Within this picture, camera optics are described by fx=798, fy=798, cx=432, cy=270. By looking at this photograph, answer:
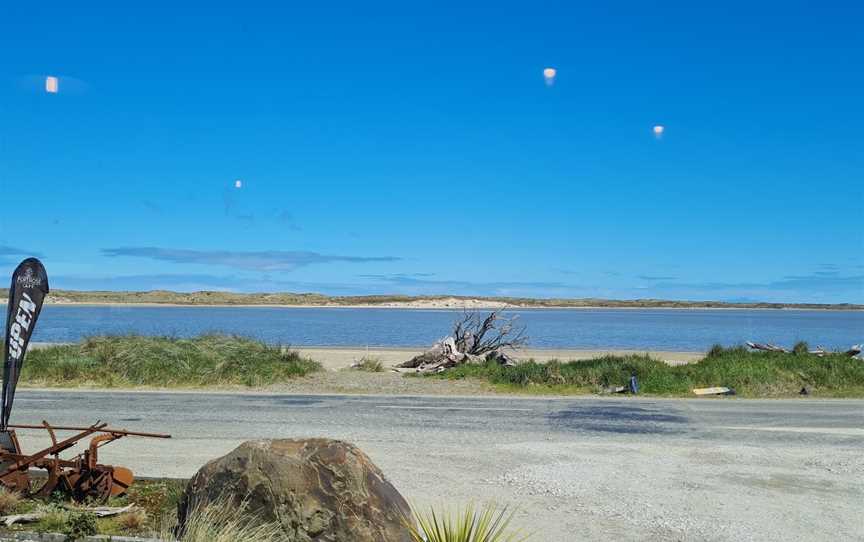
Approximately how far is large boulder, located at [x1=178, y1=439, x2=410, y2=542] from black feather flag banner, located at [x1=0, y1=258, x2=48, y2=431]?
2943 mm

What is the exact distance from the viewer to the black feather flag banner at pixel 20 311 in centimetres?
829

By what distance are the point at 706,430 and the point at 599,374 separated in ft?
24.4

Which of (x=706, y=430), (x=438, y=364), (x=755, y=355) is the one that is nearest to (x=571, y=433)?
(x=706, y=430)

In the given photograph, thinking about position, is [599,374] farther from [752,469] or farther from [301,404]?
[752,469]

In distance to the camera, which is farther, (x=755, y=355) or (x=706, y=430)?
(x=755, y=355)

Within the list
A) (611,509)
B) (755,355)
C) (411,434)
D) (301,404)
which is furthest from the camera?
(755,355)

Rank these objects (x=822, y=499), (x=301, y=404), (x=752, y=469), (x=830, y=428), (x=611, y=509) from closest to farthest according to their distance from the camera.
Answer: (x=611, y=509)
(x=822, y=499)
(x=752, y=469)
(x=830, y=428)
(x=301, y=404)

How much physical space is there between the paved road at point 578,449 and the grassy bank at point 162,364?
2.30 metres

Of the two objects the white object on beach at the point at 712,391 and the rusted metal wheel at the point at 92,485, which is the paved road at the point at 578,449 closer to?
the white object on beach at the point at 712,391

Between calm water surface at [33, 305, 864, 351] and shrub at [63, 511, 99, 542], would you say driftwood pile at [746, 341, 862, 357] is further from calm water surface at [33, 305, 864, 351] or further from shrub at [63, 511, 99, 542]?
shrub at [63, 511, 99, 542]

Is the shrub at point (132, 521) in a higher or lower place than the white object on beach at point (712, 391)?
lower

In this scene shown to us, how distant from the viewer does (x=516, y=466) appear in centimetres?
1087

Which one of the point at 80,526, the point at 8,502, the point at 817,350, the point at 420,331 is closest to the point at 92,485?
the point at 8,502

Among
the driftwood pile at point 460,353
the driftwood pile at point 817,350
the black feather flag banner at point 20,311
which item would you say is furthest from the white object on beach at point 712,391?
the black feather flag banner at point 20,311
